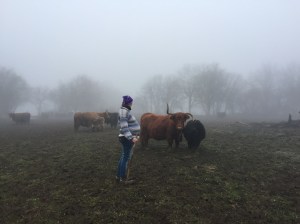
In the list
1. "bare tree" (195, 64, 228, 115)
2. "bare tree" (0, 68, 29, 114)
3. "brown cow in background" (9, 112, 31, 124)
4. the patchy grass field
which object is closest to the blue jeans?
the patchy grass field

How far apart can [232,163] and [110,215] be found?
591 cm

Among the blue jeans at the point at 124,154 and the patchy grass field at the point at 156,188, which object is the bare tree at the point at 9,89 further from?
the blue jeans at the point at 124,154

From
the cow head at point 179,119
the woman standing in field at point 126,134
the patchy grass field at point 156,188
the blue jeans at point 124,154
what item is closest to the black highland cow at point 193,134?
the patchy grass field at point 156,188

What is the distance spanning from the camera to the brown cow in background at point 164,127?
12.3m

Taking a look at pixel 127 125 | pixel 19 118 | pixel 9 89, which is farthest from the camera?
pixel 9 89

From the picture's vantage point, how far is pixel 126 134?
8.00m

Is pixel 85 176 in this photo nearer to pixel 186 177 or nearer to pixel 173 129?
pixel 186 177

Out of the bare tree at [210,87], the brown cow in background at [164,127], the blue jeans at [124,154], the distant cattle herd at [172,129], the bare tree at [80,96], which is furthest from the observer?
the bare tree at [80,96]

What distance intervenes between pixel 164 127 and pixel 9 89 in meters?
67.6

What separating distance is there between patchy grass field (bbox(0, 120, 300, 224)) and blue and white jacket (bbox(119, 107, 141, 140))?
1.45 meters

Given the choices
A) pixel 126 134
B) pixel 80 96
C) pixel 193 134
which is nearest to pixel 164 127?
pixel 193 134

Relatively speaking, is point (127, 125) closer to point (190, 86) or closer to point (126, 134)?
point (126, 134)

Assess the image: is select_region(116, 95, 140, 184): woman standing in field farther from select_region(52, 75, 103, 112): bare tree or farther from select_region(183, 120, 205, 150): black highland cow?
select_region(52, 75, 103, 112): bare tree

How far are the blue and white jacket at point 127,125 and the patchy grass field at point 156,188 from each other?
1.45 metres
